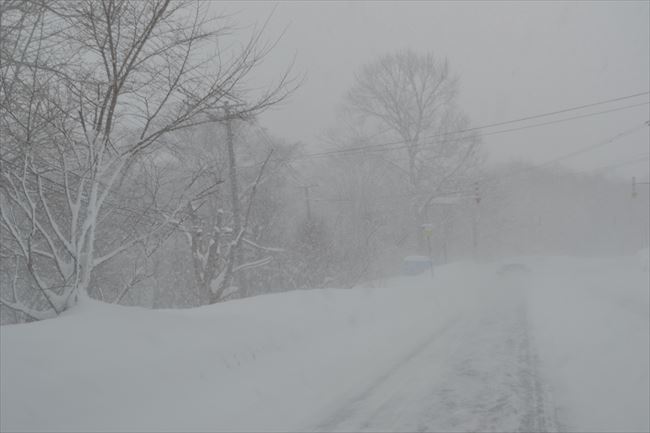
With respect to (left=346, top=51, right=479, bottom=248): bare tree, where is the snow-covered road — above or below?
below

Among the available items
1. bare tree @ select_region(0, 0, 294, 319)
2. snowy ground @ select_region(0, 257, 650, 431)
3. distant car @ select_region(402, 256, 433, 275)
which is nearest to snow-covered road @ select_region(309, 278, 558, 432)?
snowy ground @ select_region(0, 257, 650, 431)

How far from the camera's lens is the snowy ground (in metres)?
4.30

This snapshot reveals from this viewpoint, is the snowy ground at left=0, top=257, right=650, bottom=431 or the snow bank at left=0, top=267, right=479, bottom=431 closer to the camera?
the snow bank at left=0, top=267, right=479, bottom=431

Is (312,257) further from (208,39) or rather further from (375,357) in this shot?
(208,39)

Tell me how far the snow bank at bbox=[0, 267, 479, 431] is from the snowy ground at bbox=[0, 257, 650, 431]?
0.6 inches

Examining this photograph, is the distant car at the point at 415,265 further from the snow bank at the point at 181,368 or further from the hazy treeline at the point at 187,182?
the snow bank at the point at 181,368

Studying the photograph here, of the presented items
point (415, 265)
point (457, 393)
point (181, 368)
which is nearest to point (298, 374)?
point (181, 368)

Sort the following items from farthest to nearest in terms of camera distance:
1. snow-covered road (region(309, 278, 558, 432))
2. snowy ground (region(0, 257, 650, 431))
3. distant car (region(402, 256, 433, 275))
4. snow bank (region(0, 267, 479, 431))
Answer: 1. distant car (region(402, 256, 433, 275))
2. snow-covered road (region(309, 278, 558, 432))
3. snowy ground (region(0, 257, 650, 431))
4. snow bank (region(0, 267, 479, 431))

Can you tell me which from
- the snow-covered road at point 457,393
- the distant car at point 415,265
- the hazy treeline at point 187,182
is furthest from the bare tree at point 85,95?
the distant car at point 415,265

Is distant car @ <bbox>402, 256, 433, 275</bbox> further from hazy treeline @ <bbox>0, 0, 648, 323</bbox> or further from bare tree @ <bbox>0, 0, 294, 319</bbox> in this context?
bare tree @ <bbox>0, 0, 294, 319</bbox>

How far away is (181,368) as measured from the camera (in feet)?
17.5

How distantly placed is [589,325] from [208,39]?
9.43 meters

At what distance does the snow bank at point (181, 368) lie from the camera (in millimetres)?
4070

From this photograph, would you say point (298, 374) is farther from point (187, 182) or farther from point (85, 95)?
point (187, 182)
